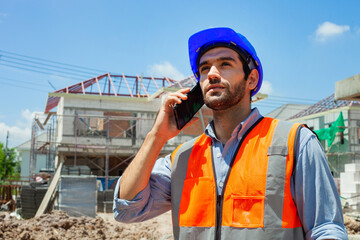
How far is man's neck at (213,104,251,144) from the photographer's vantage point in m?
2.15

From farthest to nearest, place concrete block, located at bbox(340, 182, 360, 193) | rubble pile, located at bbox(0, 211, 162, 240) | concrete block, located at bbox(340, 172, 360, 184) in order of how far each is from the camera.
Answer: concrete block, located at bbox(340, 172, 360, 184), concrete block, located at bbox(340, 182, 360, 193), rubble pile, located at bbox(0, 211, 162, 240)

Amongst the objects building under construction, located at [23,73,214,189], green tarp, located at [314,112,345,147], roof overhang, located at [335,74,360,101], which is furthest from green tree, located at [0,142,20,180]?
roof overhang, located at [335,74,360,101]

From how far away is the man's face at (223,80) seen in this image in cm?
208

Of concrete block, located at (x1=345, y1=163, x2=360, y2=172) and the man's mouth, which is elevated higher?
the man's mouth

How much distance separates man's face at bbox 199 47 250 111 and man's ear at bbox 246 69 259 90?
7 centimetres

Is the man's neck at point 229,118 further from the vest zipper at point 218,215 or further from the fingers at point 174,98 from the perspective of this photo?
the vest zipper at point 218,215

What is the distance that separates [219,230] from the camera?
1.85 metres

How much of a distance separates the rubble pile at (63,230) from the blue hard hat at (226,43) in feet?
19.9

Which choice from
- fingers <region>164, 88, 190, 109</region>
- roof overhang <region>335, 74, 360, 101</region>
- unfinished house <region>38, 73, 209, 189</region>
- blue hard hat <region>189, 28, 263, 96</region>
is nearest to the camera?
blue hard hat <region>189, 28, 263, 96</region>

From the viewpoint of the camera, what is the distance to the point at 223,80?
81.7 inches

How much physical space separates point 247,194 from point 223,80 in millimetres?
640

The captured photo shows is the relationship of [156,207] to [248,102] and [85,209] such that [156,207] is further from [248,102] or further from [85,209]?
[85,209]

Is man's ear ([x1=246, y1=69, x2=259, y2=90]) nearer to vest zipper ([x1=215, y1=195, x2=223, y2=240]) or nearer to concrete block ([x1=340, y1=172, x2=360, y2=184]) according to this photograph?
vest zipper ([x1=215, y1=195, x2=223, y2=240])

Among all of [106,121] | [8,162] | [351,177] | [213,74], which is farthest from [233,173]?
[8,162]
